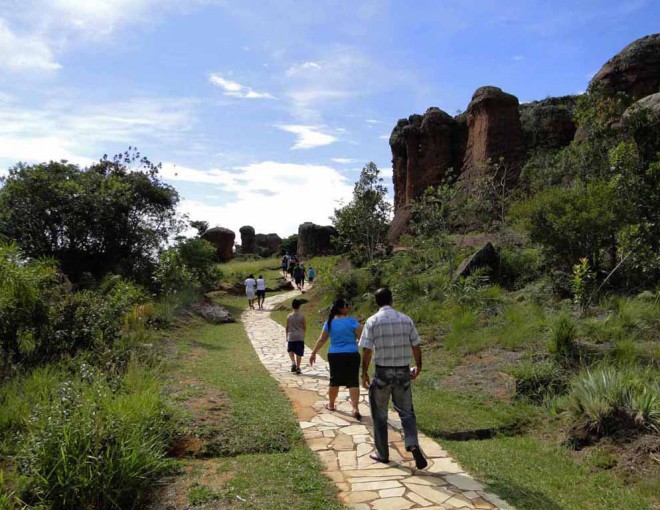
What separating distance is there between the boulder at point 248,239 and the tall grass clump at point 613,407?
46496 millimetres

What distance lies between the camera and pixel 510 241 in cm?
1786

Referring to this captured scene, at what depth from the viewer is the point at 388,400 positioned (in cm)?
487

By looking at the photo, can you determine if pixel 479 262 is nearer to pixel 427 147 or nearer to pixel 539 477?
pixel 539 477

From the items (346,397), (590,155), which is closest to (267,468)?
(346,397)

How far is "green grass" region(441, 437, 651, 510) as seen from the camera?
14.2ft

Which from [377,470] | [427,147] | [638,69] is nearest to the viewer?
[377,470]

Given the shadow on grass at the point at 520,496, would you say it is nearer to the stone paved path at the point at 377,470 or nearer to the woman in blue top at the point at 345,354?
the stone paved path at the point at 377,470

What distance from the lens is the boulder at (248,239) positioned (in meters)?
51.2

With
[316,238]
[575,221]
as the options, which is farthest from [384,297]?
[316,238]

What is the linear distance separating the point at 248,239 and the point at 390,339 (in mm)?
47834

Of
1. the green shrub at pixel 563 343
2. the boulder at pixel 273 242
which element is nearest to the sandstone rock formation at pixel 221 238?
the boulder at pixel 273 242

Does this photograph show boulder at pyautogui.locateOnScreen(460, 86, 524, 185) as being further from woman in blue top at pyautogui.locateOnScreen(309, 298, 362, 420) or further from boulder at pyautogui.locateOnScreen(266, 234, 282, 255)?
boulder at pyautogui.locateOnScreen(266, 234, 282, 255)

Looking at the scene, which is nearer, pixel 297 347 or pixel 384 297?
pixel 384 297

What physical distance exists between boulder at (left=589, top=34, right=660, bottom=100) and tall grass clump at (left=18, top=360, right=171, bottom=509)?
22.9 m
